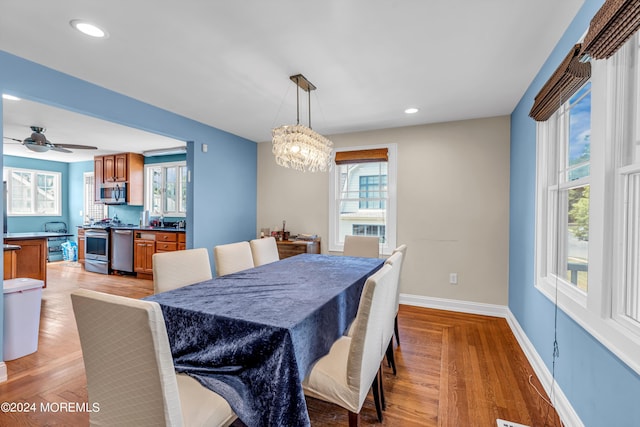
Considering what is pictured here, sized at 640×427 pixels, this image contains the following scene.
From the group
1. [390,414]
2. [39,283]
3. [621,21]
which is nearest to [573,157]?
[621,21]

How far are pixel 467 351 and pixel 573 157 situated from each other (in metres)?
1.81

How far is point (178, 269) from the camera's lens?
221 centimetres

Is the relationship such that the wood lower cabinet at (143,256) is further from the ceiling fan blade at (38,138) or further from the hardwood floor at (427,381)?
the ceiling fan blade at (38,138)

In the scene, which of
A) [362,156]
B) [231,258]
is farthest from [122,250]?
[362,156]

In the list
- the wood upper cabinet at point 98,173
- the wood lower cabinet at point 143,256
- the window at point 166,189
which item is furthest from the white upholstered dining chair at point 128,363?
the wood upper cabinet at point 98,173

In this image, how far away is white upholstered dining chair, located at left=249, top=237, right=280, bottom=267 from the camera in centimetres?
312

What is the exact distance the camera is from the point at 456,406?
1.93 meters

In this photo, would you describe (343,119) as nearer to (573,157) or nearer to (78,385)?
(573,157)

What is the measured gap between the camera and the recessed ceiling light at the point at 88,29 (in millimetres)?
1861

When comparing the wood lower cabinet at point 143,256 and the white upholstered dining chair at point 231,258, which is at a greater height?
the white upholstered dining chair at point 231,258

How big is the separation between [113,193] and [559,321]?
24.7 feet

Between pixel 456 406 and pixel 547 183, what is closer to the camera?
pixel 456 406

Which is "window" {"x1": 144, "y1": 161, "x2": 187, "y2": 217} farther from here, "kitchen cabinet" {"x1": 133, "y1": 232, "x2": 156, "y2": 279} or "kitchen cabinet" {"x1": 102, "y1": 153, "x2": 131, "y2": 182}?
"kitchen cabinet" {"x1": 133, "y1": 232, "x2": 156, "y2": 279}

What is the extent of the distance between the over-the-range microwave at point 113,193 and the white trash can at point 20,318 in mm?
3955
